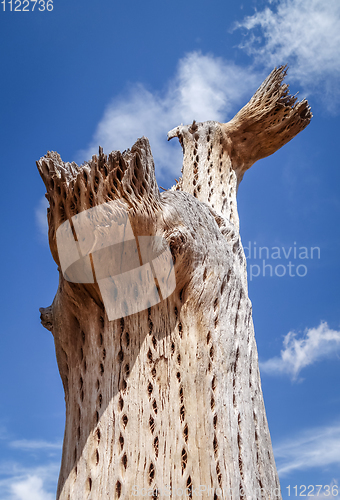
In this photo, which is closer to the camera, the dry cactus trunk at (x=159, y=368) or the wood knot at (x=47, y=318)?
the dry cactus trunk at (x=159, y=368)

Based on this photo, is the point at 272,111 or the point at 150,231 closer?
the point at 150,231

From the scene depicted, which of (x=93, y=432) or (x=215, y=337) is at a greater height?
(x=215, y=337)

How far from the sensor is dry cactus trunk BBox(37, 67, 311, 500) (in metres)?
2.20

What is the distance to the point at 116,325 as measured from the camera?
2.62 m

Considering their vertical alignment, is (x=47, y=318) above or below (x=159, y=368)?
above

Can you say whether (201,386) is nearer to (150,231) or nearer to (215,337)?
(215,337)

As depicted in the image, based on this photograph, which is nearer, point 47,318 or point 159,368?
point 159,368

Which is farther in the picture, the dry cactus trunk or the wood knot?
the wood knot

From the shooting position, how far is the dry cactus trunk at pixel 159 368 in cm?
220

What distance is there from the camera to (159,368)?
2.46m

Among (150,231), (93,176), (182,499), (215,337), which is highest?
(93,176)

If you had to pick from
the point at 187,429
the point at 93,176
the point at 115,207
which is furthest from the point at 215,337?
the point at 93,176

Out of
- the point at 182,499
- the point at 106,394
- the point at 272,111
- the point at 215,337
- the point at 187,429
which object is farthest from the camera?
the point at 272,111

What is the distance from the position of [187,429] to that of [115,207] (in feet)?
4.20
